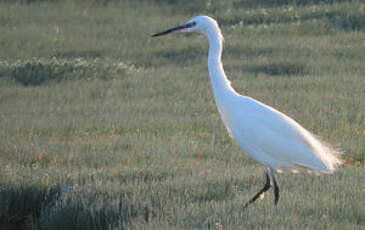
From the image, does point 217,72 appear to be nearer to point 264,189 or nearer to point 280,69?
point 264,189

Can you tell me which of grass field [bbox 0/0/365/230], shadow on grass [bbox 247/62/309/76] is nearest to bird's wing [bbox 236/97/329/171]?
grass field [bbox 0/0/365/230]

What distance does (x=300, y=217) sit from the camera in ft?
18.2

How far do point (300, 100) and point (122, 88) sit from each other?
338cm

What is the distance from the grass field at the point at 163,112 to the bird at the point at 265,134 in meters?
0.28

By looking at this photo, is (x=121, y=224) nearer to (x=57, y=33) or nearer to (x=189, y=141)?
(x=189, y=141)

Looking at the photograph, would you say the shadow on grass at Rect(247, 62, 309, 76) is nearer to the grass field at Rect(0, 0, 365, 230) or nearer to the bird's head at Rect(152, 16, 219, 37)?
the grass field at Rect(0, 0, 365, 230)

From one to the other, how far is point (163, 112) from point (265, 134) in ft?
13.2

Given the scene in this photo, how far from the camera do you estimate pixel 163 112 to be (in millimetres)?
10070

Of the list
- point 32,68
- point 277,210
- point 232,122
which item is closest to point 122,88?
point 32,68

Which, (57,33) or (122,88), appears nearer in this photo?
(122,88)

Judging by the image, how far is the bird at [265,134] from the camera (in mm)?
6180

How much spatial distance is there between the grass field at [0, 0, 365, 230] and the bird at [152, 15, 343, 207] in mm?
282

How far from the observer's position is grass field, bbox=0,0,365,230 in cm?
614

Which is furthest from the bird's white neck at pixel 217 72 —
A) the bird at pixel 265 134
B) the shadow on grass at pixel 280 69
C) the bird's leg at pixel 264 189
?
the shadow on grass at pixel 280 69
